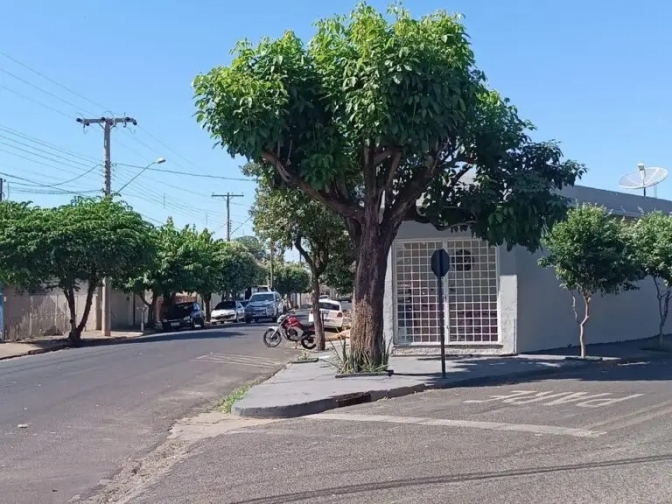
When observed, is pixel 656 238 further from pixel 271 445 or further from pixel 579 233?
pixel 271 445

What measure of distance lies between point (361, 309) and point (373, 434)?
6.76 m

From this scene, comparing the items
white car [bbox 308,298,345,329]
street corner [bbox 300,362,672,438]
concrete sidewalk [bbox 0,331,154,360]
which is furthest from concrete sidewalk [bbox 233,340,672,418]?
white car [bbox 308,298,345,329]

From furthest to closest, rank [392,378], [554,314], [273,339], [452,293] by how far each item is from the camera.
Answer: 1. [273,339]
2. [554,314]
3. [452,293]
4. [392,378]

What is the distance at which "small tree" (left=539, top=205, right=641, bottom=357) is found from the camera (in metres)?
20.4

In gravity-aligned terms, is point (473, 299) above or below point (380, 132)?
below

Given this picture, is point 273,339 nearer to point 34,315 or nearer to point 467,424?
point 34,315

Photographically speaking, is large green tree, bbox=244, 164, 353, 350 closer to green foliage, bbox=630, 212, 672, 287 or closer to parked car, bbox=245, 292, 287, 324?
green foliage, bbox=630, 212, 672, 287

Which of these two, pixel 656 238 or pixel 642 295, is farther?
pixel 642 295

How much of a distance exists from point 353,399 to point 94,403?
4774 millimetres

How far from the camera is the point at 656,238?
23203mm

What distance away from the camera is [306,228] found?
24.9m

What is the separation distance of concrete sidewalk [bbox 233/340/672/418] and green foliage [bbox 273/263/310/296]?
71390 millimetres

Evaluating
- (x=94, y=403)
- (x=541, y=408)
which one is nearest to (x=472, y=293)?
(x=541, y=408)

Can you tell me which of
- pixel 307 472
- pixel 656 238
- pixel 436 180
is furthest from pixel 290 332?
pixel 307 472
